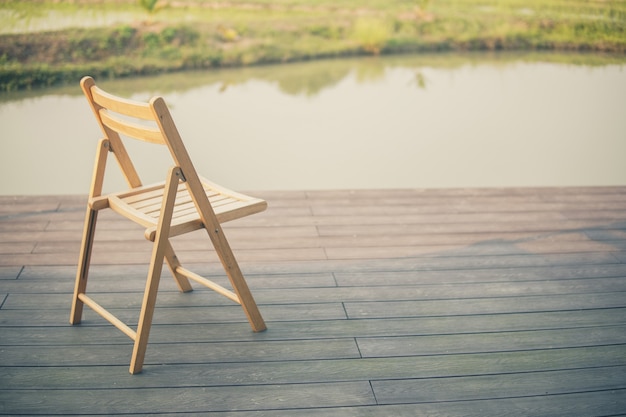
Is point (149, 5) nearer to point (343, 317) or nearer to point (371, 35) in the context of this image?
point (371, 35)

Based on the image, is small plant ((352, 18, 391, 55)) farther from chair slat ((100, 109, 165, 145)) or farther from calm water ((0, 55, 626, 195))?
chair slat ((100, 109, 165, 145))

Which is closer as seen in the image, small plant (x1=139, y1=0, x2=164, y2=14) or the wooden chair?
the wooden chair

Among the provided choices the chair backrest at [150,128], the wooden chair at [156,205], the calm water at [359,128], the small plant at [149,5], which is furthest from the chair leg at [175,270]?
the small plant at [149,5]

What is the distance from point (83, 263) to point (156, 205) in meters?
0.34

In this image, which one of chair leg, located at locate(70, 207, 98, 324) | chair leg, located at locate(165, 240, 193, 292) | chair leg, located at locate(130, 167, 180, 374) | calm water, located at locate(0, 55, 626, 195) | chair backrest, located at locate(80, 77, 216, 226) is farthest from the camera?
calm water, located at locate(0, 55, 626, 195)

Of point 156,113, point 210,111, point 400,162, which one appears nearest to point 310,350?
point 156,113

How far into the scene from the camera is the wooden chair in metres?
1.94

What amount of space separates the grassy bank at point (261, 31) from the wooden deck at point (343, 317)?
18.7 ft

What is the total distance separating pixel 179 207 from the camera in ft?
7.32

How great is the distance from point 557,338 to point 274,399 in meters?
1.01

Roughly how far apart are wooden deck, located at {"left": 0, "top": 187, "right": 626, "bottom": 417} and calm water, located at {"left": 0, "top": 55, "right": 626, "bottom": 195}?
72.4 inches

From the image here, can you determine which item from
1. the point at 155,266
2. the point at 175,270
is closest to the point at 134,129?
the point at 155,266

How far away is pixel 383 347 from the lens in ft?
7.27

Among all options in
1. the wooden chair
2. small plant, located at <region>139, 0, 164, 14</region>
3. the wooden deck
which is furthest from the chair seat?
small plant, located at <region>139, 0, 164, 14</region>
